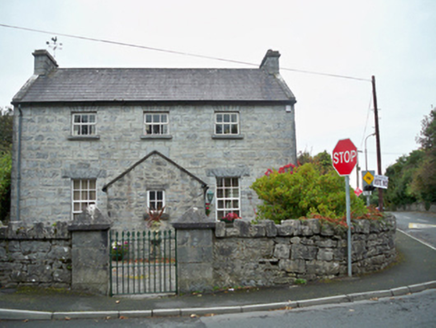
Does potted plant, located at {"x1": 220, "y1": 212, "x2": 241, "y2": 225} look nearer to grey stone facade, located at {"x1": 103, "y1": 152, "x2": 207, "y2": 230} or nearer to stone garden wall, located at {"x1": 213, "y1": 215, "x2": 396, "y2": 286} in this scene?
grey stone facade, located at {"x1": 103, "y1": 152, "x2": 207, "y2": 230}

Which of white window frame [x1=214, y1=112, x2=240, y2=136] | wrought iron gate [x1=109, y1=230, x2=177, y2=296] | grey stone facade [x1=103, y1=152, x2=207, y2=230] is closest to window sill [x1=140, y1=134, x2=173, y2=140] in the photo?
white window frame [x1=214, y1=112, x2=240, y2=136]

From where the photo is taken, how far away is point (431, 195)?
38.1 m

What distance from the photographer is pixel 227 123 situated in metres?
17.2

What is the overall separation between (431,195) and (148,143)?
33.2 meters

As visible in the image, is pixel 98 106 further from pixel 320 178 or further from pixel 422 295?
pixel 422 295

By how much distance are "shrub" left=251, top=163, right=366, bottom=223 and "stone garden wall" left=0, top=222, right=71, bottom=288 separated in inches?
216

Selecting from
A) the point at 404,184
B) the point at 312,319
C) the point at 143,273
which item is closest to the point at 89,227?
the point at 143,273

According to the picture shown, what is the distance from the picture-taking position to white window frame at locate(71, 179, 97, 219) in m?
16.2

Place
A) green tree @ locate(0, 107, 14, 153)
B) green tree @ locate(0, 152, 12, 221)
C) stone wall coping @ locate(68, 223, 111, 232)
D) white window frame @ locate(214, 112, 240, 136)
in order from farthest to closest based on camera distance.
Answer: green tree @ locate(0, 107, 14, 153) < green tree @ locate(0, 152, 12, 221) < white window frame @ locate(214, 112, 240, 136) < stone wall coping @ locate(68, 223, 111, 232)

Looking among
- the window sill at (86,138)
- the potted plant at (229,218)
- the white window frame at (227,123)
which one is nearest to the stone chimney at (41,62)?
the window sill at (86,138)

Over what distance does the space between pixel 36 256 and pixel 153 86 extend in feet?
37.7

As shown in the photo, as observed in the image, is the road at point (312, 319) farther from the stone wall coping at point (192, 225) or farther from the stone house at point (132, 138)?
the stone house at point (132, 138)

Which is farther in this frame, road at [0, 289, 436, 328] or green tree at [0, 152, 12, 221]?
green tree at [0, 152, 12, 221]

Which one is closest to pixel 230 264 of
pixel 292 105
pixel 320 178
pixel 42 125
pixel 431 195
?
pixel 320 178
